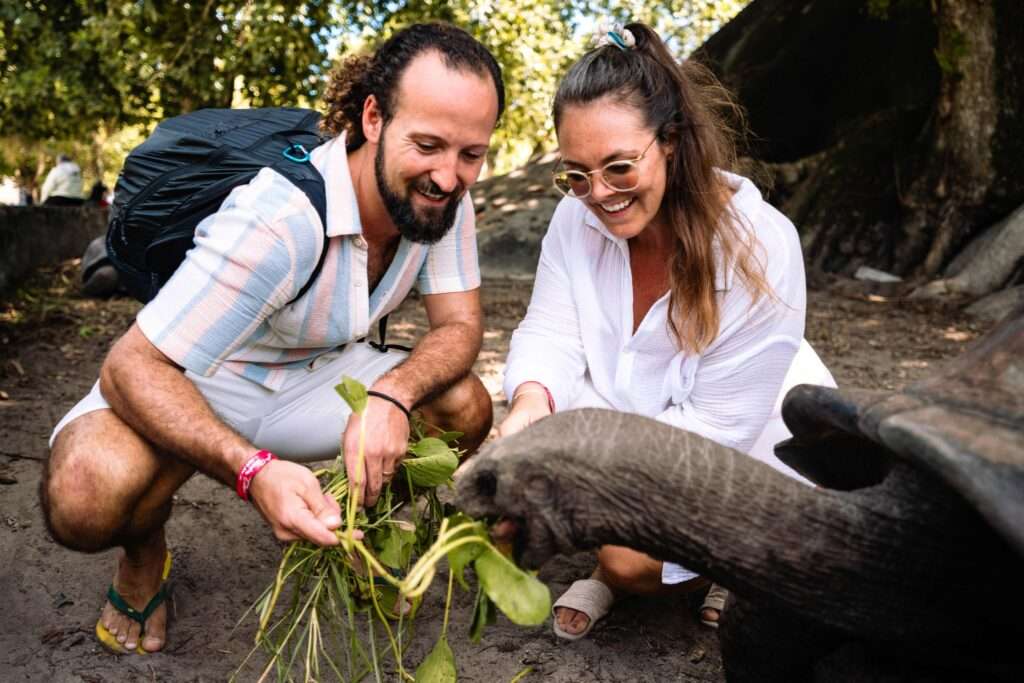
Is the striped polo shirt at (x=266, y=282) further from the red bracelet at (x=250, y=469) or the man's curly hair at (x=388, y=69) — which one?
the red bracelet at (x=250, y=469)

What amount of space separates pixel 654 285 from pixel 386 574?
1036 millimetres

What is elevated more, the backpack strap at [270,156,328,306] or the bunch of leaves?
the backpack strap at [270,156,328,306]

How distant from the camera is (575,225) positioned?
7.39ft

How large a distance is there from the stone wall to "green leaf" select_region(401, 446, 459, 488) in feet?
15.5

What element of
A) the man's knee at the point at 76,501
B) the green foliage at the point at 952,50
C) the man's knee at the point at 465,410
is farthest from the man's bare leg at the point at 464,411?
the green foliage at the point at 952,50

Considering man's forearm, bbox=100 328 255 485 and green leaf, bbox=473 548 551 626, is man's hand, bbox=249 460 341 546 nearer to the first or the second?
man's forearm, bbox=100 328 255 485

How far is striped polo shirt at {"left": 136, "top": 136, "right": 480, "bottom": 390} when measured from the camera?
185cm

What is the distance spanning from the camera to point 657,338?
2111 mm

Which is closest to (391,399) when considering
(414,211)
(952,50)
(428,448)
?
(428,448)

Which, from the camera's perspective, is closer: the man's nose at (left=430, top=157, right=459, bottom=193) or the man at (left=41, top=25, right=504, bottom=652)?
the man at (left=41, top=25, right=504, bottom=652)

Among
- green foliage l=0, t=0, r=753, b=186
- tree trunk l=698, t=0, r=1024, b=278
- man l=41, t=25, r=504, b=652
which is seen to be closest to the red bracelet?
man l=41, t=25, r=504, b=652

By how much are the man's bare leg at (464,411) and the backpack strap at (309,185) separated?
0.42 metres

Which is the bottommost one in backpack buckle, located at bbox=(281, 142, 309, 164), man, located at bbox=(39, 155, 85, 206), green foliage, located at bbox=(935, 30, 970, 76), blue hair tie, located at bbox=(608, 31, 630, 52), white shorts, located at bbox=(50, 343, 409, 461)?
man, located at bbox=(39, 155, 85, 206)

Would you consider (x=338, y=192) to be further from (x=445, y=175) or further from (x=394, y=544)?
(x=394, y=544)
